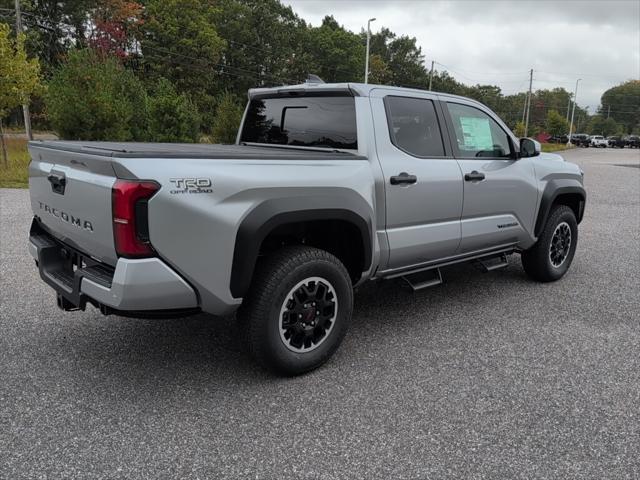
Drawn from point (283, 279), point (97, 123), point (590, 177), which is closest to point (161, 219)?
point (283, 279)

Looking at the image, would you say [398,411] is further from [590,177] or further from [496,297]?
[590,177]

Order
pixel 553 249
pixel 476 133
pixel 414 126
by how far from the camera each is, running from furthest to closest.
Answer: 1. pixel 553 249
2. pixel 476 133
3. pixel 414 126

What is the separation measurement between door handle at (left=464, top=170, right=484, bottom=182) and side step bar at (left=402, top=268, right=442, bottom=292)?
79cm

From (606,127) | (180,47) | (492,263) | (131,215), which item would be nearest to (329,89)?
(131,215)

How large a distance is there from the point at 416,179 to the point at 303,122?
1.01 m

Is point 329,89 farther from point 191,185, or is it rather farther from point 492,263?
point 492,263

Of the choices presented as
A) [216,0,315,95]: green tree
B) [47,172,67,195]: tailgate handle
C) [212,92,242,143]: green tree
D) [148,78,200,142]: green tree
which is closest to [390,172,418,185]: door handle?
[47,172,67,195]: tailgate handle

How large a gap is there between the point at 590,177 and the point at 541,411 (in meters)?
18.6

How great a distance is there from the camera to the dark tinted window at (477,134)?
14.9 ft

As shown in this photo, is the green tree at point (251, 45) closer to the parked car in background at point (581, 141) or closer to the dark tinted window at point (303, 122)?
the parked car in background at point (581, 141)

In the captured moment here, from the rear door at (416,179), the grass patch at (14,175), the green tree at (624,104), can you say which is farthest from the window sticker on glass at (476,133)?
the green tree at (624,104)

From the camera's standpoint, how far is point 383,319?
4.50 meters

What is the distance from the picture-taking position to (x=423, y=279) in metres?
4.28

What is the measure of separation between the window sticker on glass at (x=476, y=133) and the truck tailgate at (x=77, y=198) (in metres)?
3.02
